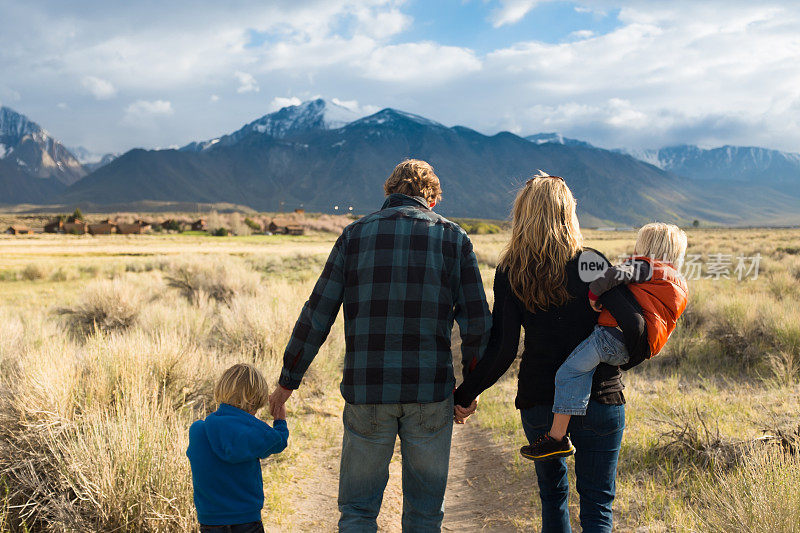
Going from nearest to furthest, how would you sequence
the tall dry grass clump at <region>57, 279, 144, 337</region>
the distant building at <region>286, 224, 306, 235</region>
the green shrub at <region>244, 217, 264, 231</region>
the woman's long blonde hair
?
the woman's long blonde hair → the tall dry grass clump at <region>57, 279, 144, 337</region> → the distant building at <region>286, 224, 306, 235</region> → the green shrub at <region>244, 217, 264, 231</region>

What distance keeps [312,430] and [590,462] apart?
12.4ft

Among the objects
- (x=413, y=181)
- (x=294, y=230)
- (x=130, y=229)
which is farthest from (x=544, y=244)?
(x=294, y=230)

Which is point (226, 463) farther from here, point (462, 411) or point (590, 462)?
point (590, 462)

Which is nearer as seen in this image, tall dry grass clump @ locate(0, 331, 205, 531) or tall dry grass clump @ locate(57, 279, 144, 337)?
tall dry grass clump @ locate(0, 331, 205, 531)

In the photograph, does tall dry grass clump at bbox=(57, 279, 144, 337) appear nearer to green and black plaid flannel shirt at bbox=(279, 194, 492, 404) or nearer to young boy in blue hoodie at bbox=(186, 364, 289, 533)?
young boy in blue hoodie at bbox=(186, 364, 289, 533)

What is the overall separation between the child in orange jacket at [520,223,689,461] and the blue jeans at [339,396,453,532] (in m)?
0.48

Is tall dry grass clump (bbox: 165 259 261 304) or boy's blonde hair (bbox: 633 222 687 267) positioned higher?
boy's blonde hair (bbox: 633 222 687 267)

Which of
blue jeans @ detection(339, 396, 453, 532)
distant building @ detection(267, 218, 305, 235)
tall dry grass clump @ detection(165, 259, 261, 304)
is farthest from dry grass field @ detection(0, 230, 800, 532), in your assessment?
distant building @ detection(267, 218, 305, 235)

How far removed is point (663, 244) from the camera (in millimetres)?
2643

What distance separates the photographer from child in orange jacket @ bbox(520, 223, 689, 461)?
8.20 feet

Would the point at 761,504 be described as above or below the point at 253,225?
below

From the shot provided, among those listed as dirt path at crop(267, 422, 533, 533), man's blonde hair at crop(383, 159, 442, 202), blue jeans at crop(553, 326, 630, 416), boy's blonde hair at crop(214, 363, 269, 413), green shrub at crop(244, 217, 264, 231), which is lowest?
dirt path at crop(267, 422, 533, 533)

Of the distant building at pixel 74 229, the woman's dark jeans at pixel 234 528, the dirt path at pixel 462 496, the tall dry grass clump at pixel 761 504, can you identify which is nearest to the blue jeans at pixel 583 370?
the tall dry grass clump at pixel 761 504

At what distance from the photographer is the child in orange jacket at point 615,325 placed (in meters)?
2.50
